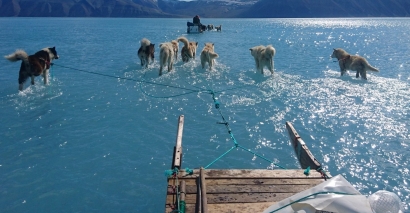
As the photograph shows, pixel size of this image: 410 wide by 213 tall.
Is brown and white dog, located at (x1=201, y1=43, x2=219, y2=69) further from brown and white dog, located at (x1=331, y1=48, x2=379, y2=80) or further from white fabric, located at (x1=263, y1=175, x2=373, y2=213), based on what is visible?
white fabric, located at (x1=263, y1=175, x2=373, y2=213)

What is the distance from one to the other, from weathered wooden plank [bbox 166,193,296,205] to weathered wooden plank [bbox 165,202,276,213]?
8 centimetres

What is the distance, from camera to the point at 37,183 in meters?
6.08

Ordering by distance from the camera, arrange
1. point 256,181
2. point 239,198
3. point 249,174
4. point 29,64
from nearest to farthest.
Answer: point 239,198
point 256,181
point 249,174
point 29,64

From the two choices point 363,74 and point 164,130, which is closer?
point 164,130

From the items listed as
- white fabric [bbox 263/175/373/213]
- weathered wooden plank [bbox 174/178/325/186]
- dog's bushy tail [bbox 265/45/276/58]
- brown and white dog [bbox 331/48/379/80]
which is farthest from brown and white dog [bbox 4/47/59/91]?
brown and white dog [bbox 331/48/379/80]

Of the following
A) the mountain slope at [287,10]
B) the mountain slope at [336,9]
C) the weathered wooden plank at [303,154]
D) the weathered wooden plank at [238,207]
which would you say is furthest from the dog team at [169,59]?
the mountain slope at [336,9]

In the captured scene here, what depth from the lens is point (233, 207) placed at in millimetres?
4344

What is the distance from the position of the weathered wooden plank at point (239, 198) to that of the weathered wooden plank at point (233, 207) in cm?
8

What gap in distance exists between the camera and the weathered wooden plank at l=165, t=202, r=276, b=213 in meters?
4.25

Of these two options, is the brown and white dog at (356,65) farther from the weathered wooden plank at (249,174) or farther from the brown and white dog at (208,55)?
the weathered wooden plank at (249,174)

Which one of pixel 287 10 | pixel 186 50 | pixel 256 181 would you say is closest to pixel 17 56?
pixel 186 50

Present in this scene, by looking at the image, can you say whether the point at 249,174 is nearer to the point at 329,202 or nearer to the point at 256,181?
the point at 256,181

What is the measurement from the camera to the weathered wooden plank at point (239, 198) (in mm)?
4480

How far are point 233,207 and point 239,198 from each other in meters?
0.25
